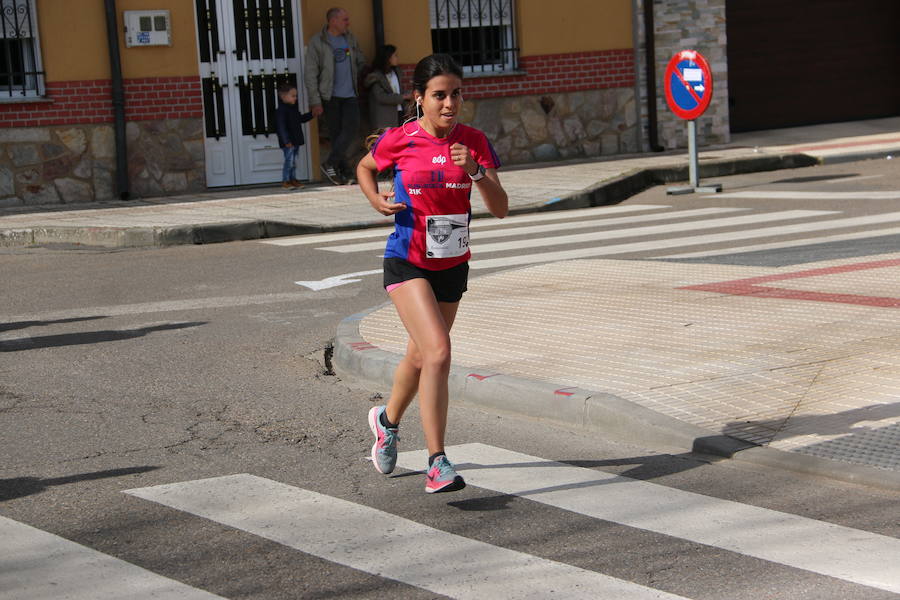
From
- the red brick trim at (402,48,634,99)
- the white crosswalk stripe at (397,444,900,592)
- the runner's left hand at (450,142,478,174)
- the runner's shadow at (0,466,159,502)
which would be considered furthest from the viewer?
the red brick trim at (402,48,634,99)

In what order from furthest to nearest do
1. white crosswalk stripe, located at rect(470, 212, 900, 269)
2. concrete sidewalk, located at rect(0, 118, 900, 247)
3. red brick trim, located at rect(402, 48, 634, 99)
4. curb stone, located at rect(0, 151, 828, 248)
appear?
red brick trim, located at rect(402, 48, 634, 99), concrete sidewalk, located at rect(0, 118, 900, 247), curb stone, located at rect(0, 151, 828, 248), white crosswalk stripe, located at rect(470, 212, 900, 269)

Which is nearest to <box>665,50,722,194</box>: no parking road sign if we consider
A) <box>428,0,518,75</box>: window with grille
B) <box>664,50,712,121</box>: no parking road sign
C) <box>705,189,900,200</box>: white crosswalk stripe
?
<box>664,50,712,121</box>: no parking road sign

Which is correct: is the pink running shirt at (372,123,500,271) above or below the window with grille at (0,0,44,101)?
below

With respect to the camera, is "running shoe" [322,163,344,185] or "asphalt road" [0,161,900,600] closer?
"asphalt road" [0,161,900,600]

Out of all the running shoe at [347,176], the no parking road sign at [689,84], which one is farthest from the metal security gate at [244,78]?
the no parking road sign at [689,84]

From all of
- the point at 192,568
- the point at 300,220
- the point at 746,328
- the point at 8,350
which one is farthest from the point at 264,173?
the point at 192,568

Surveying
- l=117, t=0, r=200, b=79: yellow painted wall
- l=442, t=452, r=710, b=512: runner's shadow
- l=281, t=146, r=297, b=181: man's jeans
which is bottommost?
l=442, t=452, r=710, b=512: runner's shadow

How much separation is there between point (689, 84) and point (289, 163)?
17.0ft

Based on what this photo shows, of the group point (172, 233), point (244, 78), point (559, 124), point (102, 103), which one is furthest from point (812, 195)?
point (102, 103)

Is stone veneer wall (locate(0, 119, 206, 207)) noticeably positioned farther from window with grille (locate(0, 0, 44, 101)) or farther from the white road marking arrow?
the white road marking arrow

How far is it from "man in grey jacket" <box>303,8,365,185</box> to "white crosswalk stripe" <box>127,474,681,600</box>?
13.0m

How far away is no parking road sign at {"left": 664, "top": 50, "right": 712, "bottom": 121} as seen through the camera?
15.5 meters

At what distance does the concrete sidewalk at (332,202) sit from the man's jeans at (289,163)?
250mm

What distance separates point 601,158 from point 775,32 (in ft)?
14.4
